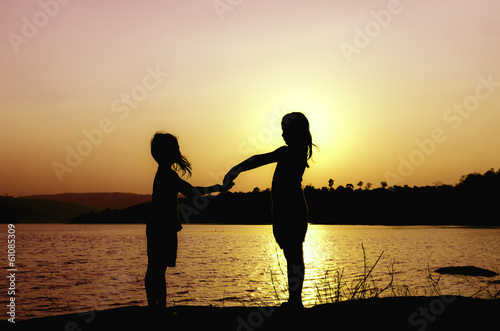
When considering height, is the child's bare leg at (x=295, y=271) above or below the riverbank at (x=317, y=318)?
above

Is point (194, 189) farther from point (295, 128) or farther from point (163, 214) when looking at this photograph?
point (295, 128)

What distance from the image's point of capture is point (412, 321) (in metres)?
7.07

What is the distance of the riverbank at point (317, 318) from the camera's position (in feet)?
22.6

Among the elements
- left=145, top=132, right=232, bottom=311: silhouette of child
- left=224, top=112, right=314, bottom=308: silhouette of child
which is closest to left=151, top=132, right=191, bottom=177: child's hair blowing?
left=145, top=132, right=232, bottom=311: silhouette of child

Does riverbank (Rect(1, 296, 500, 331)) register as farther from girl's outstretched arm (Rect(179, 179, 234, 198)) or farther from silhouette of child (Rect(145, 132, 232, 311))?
girl's outstretched arm (Rect(179, 179, 234, 198))

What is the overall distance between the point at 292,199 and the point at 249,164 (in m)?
0.92

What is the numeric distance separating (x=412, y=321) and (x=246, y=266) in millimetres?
36333

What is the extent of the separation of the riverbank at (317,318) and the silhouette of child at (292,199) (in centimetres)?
48

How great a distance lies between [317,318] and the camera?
276 inches

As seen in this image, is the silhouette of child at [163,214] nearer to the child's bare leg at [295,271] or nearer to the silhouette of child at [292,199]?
the silhouette of child at [292,199]

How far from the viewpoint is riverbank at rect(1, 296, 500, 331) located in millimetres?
6902

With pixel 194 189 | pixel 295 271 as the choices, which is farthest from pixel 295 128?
pixel 295 271

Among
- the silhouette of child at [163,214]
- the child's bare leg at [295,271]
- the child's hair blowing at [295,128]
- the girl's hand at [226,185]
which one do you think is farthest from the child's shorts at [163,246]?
the child's hair blowing at [295,128]

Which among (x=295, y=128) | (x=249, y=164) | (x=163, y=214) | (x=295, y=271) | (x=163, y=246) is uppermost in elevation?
(x=295, y=128)
